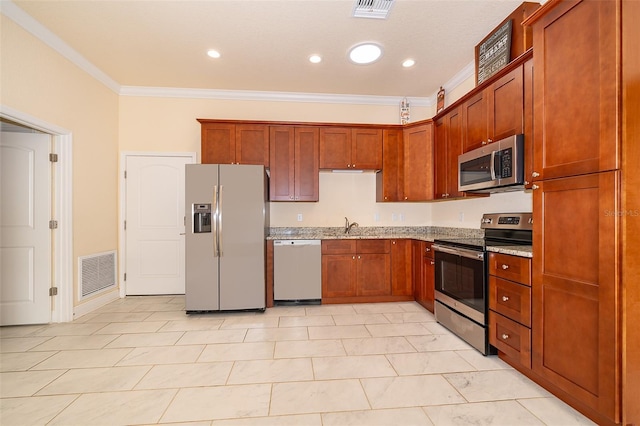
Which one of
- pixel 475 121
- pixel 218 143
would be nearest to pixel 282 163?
pixel 218 143

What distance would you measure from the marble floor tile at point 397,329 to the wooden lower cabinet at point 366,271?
78cm

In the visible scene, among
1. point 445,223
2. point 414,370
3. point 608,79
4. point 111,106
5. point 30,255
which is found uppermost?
point 111,106

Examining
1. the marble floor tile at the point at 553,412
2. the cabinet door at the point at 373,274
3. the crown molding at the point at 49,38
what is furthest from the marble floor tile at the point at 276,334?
the crown molding at the point at 49,38

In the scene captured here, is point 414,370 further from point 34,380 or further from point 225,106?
point 225,106

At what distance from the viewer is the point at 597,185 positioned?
1504 millimetres

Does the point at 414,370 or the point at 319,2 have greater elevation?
the point at 319,2

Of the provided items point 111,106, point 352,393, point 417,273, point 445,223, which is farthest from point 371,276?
point 111,106

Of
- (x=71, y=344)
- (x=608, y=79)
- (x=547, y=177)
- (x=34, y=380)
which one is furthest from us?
(x=71, y=344)

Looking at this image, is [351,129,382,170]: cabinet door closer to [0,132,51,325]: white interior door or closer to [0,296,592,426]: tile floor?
[0,296,592,426]: tile floor

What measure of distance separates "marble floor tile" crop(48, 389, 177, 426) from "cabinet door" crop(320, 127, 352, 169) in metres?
3.03

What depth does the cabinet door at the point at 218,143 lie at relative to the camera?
3801 millimetres

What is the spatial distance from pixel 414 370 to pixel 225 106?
13.3 feet

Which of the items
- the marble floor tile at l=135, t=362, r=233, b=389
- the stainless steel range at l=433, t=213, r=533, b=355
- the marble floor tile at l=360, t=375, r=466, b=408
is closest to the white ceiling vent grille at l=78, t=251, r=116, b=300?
the marble floor tile at l=135, t=362, r=233, b=389

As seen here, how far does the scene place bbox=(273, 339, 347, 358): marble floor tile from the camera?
7.82 feet
